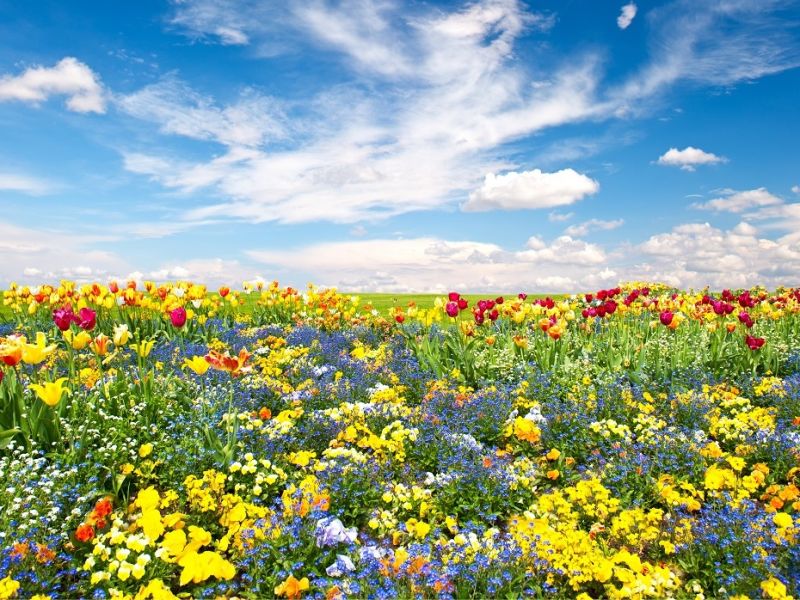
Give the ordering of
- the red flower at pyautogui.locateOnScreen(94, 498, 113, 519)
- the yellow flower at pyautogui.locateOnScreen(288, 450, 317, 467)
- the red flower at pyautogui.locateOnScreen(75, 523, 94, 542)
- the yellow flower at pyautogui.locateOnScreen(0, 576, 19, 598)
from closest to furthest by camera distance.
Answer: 1. the yellow flower at pyautogui.locateOnScreen(0, 576, 19, 598)
2. the red flower at pyautogui.locateOnScreen(75, 523, 94, 542)
3. the red flower at pyautogui.locateOnScreen(94, 498, 113, 519)
4. the yellow flower at pyautogui.locateOnScreen(288, 450, 317, 467)

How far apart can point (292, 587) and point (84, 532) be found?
1.61m

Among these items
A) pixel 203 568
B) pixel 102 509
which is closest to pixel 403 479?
pixel 203 568

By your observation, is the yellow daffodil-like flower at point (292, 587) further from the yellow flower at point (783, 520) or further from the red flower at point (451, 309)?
the red flower at point (451, 309)

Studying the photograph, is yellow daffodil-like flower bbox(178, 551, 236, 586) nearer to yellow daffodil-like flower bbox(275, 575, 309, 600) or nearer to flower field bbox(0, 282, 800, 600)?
flower field bbox(0, 282, 800, 600)

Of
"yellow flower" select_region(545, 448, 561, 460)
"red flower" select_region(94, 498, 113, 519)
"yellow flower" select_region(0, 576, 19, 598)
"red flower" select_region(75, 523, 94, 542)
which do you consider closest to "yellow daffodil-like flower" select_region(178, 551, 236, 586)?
"red flower" select_region(75, 523, 94, 542)

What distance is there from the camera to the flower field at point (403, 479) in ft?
13.0

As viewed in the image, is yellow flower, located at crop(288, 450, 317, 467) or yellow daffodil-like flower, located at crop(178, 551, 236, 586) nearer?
yellow daffodil-like flower, located at crop(178, 551, 236, 586)

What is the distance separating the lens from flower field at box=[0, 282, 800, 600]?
3.96 meters

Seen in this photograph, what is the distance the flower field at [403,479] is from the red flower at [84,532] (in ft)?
0.09

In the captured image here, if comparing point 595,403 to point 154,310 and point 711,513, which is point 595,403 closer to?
point 711,513

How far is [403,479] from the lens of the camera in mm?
5445

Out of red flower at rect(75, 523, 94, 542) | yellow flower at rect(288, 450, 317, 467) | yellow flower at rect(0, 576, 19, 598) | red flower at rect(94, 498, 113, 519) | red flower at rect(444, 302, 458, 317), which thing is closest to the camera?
yellow flower at rect(0, 576, 19, 598)

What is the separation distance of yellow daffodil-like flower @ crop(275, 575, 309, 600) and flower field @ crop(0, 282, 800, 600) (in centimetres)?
2

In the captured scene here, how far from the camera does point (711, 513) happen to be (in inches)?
182
